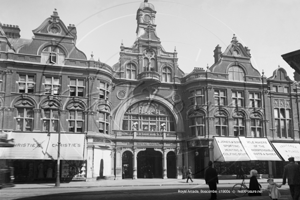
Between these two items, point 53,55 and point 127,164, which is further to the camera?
point 127,164

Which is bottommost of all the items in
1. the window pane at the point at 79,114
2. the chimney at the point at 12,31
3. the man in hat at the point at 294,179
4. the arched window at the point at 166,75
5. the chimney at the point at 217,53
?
the man in hat at the point at 294,179

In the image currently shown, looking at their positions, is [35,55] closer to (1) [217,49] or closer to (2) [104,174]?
(2) [104,174]

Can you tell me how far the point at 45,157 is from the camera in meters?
29.2

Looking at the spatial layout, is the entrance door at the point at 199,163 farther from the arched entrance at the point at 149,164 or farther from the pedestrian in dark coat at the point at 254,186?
the pedestrian in dark coat at the point at 254,186

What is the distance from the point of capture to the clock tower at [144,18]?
39000mm

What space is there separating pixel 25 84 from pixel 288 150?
3035cm

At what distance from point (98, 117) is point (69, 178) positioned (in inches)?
266

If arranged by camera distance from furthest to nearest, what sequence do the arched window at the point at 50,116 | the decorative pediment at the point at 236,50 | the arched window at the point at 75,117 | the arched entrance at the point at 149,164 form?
the decorative pediment at the point at 236,50
the arched entrance at the point at 149,164
the arched window at the point at 75,117
the arched window at the point at 50,116

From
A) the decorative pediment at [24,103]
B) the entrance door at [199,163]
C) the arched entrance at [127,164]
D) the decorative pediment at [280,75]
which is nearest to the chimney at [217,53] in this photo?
the decorative pediment at [280,75]

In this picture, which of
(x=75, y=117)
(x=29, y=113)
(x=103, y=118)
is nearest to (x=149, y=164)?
(x=103, y=118)

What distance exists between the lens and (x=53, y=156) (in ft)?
96.3

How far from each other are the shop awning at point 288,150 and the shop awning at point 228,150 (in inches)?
201

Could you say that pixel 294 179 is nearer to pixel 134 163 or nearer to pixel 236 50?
pixel 134 163

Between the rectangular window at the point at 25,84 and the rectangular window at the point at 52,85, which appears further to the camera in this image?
the rectangular window at the point at 52,85
